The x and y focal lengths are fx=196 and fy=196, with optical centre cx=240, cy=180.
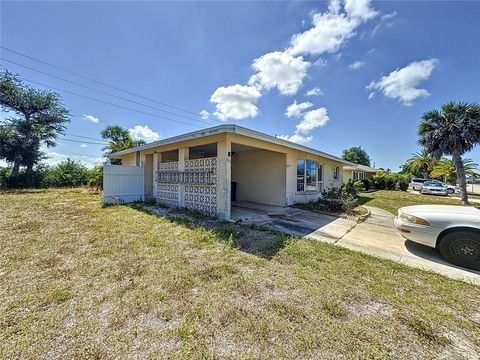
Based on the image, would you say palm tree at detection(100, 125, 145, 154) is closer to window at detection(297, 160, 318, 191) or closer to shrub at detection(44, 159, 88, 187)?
shrub at detection(44, 159, 88, 187)

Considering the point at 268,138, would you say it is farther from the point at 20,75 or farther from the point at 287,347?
the point at 20,75

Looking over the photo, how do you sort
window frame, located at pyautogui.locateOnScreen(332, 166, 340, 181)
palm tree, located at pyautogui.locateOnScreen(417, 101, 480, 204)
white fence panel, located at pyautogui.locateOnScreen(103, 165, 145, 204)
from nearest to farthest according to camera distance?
white fence panel, located at pyautogui.locateOnScreen(103, 165, 145, 204), palm tree, located at pyautogui.locateOnScreen(417, 101, 480, 204), window frame, located at pyautogui.locateOnScreen(332, 166, 340, 181)

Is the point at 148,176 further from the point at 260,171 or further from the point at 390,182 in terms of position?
the point at 390,182

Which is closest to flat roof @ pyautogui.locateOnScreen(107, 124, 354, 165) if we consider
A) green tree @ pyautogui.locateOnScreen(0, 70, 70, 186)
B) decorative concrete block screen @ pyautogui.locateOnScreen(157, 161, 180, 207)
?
decorative concrete block screen @ pyautogui.locateOnScreen(157, 161, 180, 207)

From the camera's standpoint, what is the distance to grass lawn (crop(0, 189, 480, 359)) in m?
1.82

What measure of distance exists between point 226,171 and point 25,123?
24218 millimetres

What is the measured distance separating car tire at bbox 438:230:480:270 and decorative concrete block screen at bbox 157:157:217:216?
5.74 m

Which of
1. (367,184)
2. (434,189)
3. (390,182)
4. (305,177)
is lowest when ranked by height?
(434,189)

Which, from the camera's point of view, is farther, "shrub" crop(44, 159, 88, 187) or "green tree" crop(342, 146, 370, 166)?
"green tree" crop(342, 146, 370, 166)

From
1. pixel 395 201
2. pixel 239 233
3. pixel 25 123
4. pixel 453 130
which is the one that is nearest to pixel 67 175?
pixel 25 123

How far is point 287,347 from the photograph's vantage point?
Answer: 182 cm

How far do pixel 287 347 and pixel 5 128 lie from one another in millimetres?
27592

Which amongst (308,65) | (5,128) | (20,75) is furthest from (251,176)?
(20,75)

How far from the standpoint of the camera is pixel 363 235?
5281 mm
